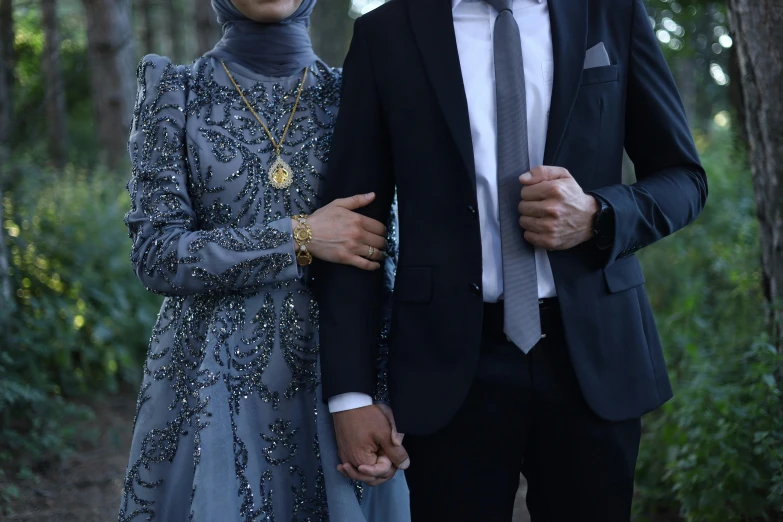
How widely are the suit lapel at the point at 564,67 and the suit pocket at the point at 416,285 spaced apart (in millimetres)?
400

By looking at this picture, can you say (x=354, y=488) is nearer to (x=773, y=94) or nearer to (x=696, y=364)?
(x=773, y=94)

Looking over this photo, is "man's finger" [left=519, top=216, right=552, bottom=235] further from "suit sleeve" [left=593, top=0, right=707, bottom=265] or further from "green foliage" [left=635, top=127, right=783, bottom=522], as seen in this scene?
"green foliage" [left=635, top=127, right=783, bottom=522]

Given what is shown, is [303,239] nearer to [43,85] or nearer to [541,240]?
[541,240]

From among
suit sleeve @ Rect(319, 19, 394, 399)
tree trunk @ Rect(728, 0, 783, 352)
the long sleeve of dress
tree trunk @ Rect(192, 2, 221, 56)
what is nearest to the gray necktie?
suit sleeve @ Rect(319, 19, 394, 399)

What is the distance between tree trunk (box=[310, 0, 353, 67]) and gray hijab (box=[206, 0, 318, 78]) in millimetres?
16134

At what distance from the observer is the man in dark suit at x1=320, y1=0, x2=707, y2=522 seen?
1.97 m

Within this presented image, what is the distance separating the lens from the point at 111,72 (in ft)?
32.9

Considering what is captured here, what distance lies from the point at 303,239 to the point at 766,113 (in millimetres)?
2017

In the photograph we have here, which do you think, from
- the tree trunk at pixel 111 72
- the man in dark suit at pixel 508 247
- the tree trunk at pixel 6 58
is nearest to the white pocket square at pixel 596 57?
the man in dark suit at pixel 508 247

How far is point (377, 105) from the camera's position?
2.13 m

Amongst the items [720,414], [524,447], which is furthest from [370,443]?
[720,414]

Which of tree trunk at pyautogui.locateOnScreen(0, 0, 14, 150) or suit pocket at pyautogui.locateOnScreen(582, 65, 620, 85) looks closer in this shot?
suit pocket at pyautogui.locateOnScreen(582, 65, 620, 85)

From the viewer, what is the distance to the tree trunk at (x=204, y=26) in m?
10.5

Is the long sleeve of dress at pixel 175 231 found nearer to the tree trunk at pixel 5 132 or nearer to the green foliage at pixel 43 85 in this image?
the tree trunk at pixel 5 132
